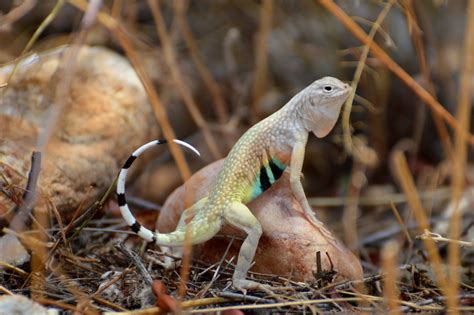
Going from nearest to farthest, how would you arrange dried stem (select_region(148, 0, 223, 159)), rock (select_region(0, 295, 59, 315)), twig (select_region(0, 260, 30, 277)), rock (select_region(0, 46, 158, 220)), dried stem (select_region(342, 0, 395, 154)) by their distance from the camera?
1. rock (select_region(0, 295, 59, 315))
2. twig (select_region(0, 260, 30, 277))
3. dried stem (select_region(342, 0, 395, 154))
4. rock (select_region(0, 46, 158, 220))
5. dried stem (select_region(148, 0, 223, 159))

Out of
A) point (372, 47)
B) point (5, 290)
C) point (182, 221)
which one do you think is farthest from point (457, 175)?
point (5, 290)

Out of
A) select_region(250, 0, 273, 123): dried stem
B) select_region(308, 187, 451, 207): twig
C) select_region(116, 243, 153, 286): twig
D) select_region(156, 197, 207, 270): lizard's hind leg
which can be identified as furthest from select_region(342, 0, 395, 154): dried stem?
select_region(308, 187, 451, 207): twig

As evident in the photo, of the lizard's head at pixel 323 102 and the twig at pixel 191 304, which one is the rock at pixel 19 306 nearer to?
the twig at pixel 191 304

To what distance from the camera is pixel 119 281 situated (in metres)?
3.12

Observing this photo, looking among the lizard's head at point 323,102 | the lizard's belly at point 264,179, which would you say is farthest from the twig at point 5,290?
the lizard's head at point 323,102

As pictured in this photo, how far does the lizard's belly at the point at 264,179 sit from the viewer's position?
3262mm

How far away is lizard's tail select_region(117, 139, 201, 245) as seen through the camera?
296 centimetres

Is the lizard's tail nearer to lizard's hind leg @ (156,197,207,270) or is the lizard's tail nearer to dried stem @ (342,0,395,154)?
lizard's hind leg @ (156,197,207,270)

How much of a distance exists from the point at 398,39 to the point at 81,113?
3.32 meters

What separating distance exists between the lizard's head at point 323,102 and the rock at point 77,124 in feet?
3.87

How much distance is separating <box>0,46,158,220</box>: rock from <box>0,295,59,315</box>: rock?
3.02 ft

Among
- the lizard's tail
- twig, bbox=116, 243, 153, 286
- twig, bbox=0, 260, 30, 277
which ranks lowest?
twig, bbox=0, 260, 30, 277

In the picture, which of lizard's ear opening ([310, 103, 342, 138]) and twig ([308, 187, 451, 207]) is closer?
lizard's ear opening ([310, 103, 342, 138])

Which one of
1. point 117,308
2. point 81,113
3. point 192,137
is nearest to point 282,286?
point 117,308
